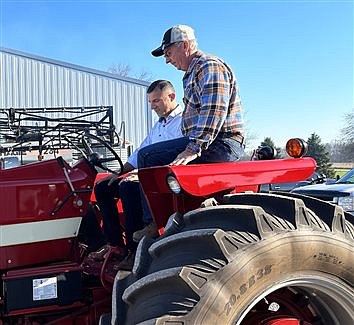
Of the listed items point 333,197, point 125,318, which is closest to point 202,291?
point 125,318

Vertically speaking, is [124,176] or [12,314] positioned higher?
[124,176]

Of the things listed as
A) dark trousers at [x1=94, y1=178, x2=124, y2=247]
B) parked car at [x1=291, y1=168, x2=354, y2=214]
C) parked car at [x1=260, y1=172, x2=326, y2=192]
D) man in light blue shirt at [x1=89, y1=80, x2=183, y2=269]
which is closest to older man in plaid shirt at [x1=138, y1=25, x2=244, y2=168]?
man in light blue shirt at [x1=89, y1=80, x2=183, y2=269]

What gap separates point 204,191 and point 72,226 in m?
1.36

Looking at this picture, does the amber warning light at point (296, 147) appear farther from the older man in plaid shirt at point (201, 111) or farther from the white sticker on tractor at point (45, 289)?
the white sticker on tractor at point (45, 289)

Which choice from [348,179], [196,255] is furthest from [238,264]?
[348,179]

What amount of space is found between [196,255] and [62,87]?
20.4 m

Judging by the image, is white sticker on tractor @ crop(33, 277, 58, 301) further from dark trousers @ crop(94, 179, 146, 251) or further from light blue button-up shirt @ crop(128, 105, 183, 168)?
light blue button-up shirt @ crop(128, 105, 183, 168)

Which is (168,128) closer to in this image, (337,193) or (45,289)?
(45,289)

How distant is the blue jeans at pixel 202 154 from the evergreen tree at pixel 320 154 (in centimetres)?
3322

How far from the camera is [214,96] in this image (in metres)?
2.91

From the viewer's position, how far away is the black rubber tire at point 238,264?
2.23 m

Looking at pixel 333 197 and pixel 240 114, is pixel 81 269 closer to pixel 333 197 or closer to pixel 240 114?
pixel 240 114

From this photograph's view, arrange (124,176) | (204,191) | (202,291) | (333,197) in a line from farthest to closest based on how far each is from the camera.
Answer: (333,197), (124,176), (204,191), (202,291)

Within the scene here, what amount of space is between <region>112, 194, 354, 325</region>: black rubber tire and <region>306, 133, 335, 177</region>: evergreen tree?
110 feet
